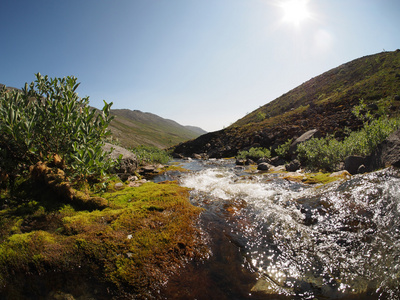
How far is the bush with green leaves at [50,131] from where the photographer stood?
5191 millimetres

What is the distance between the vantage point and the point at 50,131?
6.26 meters

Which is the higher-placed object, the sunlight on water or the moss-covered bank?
the moss-covered bank

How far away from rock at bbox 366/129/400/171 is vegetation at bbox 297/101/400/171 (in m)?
1.23

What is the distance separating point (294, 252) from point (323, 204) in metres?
3.27

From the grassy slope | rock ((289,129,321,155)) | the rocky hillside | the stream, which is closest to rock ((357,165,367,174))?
the stream

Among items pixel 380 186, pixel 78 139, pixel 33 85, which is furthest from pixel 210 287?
pixel 33 85

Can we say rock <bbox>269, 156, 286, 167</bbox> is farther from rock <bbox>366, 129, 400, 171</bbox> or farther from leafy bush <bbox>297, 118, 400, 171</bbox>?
rock <bbox>366, 129, 400, 171</bbox>

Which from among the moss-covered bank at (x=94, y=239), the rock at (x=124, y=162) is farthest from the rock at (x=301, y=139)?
the moss-covered bank at (x=94, y=239)

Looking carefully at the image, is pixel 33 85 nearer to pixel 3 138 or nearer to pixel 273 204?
pixel 3 138

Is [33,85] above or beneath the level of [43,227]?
above

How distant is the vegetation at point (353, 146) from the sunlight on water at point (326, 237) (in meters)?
4.72

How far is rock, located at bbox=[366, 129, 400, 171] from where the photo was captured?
796cm

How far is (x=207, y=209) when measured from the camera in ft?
24.7

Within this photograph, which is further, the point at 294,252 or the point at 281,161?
the point at 281,161
